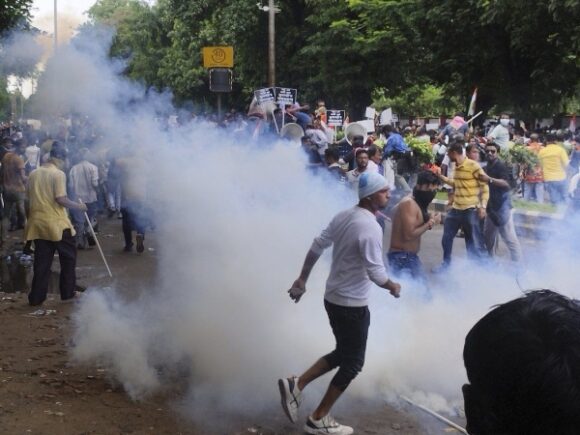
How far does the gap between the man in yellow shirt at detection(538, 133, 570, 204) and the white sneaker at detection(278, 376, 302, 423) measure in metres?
11.1

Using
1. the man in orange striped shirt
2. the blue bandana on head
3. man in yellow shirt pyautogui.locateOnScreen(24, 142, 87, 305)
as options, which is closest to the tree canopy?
the man in orange striped shirt

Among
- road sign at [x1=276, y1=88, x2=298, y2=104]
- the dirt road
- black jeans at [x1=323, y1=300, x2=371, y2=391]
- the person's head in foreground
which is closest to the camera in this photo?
the person's head in foreground

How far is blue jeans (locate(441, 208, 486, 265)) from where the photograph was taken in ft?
34.2

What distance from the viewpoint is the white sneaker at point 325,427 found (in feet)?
16.5

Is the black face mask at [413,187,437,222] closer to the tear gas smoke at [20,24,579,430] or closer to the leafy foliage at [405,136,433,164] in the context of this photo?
the tear gas smoke at [20,24,579,430]

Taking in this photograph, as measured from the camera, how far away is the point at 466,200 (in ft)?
34.1

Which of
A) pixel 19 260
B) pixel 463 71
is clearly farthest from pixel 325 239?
pixel 463 71

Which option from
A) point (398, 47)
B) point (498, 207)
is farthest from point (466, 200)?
point (398, 47)

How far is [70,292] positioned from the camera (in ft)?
30.0

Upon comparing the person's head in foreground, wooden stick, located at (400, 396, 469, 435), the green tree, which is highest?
the green tree

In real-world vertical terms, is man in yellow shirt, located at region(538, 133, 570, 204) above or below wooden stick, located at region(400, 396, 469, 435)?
above

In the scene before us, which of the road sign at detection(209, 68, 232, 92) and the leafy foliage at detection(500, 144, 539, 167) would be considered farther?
the leafy foliage at detection(500, 144, 539, 167)

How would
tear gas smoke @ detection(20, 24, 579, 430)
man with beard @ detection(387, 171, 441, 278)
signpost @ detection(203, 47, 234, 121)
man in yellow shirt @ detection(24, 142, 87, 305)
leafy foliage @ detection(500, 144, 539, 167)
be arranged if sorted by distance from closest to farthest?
tear gas smoke @ detection(20, 24, 579, 430)
man with beard @ detection(387, 171, 441, 278)
man in yellow shirt @ detection(24, 142, 87, 305)
signpost @ detection(203, 47, 234, 121)
leafy foliage @ detection(500, 144, 539, 167)

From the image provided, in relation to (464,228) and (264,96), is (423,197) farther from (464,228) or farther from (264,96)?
(264,96)
